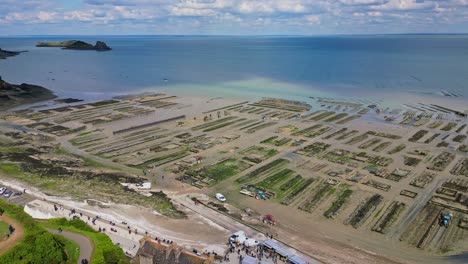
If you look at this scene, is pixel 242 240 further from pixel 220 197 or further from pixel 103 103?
pixel 103 103

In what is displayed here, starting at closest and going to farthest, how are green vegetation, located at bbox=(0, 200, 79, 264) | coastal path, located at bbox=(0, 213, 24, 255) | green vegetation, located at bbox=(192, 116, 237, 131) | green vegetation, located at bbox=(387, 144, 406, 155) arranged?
green vegetation, located at bbox=(0, 200, 79, 264), coastal path, located at bbox=(0, 213, 24, 255), green vegetation, located at bbox=(387, 144, 406, 155), green vegetation, located at bbox=(192, 116, 237, 131)

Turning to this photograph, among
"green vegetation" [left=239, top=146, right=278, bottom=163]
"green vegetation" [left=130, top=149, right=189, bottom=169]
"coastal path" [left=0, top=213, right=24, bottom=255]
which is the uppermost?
"coastal path" [left=0, top=213, right=24, bottom=255]

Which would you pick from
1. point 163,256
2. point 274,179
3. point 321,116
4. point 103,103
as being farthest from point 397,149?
point 103,103

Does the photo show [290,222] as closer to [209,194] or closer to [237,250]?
[237,250]

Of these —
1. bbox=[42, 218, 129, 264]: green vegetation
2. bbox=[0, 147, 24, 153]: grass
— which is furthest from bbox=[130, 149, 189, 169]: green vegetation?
bbox=[0, 147, 24, 153]: grass

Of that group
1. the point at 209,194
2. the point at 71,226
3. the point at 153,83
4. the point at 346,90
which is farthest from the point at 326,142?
the point at 153,83

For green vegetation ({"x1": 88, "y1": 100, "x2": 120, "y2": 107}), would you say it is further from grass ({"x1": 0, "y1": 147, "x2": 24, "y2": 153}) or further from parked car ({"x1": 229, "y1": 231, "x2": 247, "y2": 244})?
parked car ({"x1": 229, "y1": 231, "x2": 247, "y2": 244})

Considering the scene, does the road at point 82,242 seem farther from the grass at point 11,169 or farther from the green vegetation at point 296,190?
the grass at point 11,169
